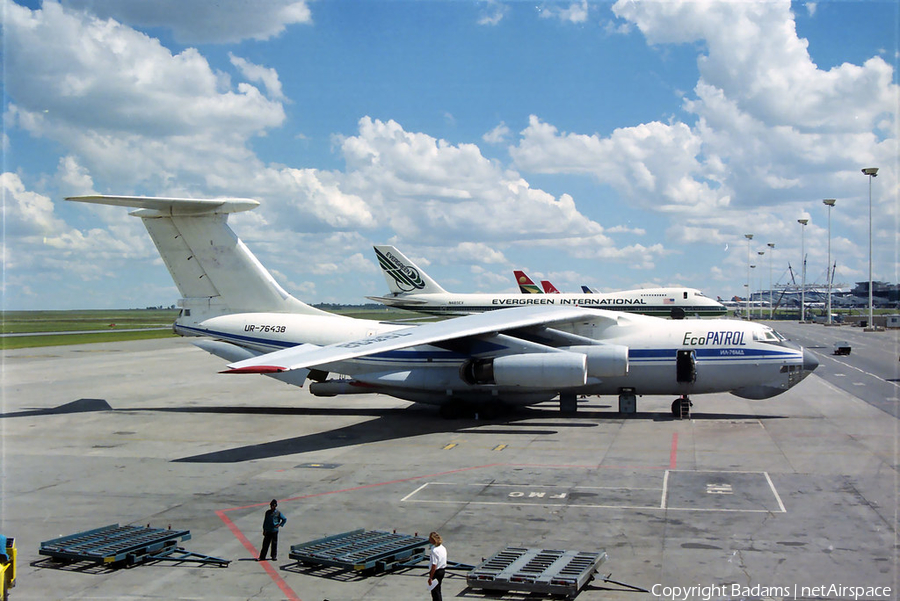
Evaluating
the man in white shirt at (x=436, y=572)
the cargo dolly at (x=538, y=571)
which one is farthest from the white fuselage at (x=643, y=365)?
the man in white shirt at (x=436, y=572)

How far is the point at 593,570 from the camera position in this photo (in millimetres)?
10195

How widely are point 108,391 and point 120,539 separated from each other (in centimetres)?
2282

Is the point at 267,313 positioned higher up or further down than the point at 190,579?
higher up

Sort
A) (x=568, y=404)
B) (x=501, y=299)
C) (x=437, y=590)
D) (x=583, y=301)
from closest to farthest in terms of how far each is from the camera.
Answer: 1. (x=437, y=590)
2. (x=568, y=404)
3. (x=583, y=301)
4. (x=501, y=299)

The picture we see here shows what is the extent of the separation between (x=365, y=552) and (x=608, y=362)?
1356 cm

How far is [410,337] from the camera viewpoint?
20.8 m

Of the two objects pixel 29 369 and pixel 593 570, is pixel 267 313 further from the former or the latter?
pixel 29 369

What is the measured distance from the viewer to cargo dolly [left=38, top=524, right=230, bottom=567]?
436 inches

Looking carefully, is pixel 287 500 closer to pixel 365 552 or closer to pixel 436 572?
pixel 365 552

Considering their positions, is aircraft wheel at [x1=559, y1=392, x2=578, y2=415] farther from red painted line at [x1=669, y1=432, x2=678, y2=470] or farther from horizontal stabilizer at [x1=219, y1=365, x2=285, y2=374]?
horizontal stabilizer at [x1=219, y1=365, x2=285, y2=374]

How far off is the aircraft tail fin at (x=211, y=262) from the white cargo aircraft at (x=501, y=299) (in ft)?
108

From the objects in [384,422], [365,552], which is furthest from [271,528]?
[384,422]

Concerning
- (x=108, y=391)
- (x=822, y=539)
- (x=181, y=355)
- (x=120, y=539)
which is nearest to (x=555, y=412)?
(x=822, y=539)

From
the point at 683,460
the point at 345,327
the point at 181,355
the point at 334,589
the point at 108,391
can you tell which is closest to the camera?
the point at 334,589
